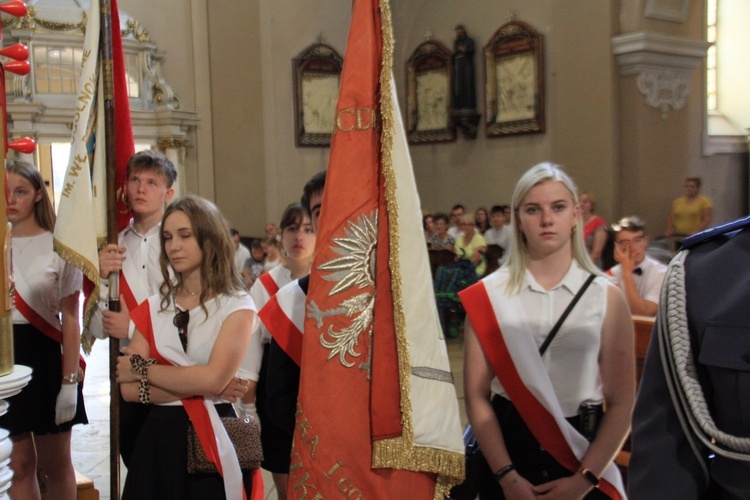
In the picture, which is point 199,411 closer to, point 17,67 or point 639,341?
point 17,67

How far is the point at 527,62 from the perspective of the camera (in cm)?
1088

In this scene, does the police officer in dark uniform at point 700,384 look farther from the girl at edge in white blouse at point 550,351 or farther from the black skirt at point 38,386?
the black skirt at point 38,386

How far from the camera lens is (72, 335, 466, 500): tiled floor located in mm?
4438

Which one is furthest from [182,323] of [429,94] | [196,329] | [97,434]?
[429,94]

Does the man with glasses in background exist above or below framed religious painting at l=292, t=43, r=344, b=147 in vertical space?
below

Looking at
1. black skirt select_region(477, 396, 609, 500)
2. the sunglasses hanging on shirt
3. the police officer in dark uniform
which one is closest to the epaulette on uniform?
the police officer in dark uniform

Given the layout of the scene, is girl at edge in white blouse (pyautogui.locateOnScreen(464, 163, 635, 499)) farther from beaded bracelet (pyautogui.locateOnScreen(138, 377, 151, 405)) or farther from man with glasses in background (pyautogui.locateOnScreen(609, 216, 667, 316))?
man with glasses in background (pyautogui.locateOnScreen(609, 216, 667, 316))

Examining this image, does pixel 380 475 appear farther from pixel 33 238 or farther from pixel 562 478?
pixel 33 238

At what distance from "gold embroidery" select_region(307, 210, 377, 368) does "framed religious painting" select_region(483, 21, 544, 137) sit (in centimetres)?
934

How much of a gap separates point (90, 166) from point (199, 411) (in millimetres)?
1038

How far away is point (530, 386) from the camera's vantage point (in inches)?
81.4

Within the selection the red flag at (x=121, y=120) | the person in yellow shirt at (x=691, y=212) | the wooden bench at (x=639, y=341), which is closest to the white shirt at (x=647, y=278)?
the wooden bench at (x=639, y=341)

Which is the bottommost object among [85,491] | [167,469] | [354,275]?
[85,491]

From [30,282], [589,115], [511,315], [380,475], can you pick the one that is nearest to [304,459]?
[380,475]
